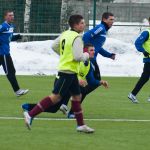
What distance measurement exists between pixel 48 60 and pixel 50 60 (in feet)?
0.24

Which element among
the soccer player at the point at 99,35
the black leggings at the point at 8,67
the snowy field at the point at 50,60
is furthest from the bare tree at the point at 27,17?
the soccer player at the point at 99,35

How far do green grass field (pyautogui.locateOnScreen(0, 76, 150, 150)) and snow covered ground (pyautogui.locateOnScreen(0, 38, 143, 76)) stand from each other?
8.57m

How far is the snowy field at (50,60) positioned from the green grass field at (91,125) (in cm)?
856

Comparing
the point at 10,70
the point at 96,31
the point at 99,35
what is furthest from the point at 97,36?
the point at 10,70

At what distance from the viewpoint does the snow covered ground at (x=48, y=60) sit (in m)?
26.6

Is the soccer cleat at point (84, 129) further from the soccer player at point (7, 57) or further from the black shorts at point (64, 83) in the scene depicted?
the soccer player at point (7, 57)

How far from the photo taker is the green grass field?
10312 millimetres

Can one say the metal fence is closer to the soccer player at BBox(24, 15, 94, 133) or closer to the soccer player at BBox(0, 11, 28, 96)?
the soccer player at BBox(0, 11, 28, 96)

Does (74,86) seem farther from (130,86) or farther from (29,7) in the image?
(29,7)

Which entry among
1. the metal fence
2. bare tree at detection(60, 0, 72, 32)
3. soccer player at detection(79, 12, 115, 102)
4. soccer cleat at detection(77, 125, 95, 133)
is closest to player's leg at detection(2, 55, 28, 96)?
soccer player at detection(79, 12, 115, 102)

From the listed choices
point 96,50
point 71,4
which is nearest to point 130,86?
point 96,50

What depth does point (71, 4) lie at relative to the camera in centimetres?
3416

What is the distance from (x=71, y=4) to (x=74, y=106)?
22.9 meters

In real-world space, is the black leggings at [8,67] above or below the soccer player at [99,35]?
below
